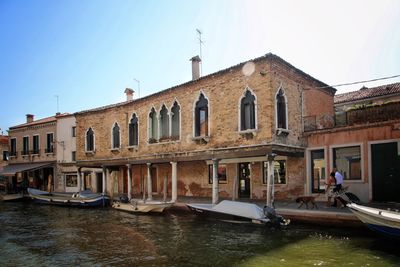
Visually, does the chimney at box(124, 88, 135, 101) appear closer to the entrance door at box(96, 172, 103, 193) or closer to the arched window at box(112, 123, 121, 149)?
the arched window at box(112, 123, 121, 149)

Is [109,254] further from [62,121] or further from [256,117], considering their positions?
[62,121]

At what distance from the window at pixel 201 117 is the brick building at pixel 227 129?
0.15 feet

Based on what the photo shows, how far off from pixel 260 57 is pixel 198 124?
447cm

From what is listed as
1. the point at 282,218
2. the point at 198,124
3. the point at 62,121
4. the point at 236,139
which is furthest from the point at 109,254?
the point at 62,121

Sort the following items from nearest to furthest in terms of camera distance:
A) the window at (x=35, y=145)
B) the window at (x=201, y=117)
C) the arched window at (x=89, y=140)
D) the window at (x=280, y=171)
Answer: the window at (x=280, y=171) → the window at (x=201, y=117) → the arched window at (x=89, y=140) → the window at (x=35, y=145)

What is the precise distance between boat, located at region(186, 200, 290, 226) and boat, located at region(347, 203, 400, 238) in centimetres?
271

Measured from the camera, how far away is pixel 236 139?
14828mm

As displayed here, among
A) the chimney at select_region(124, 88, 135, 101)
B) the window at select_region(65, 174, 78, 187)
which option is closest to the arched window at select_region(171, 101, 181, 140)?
the chimney at select_region(124, 88, 135, 101)

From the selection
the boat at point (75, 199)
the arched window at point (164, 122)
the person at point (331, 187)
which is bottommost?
the boat at point (75, 199)

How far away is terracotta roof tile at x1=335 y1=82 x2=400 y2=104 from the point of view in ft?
69.7

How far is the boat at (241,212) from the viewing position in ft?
38.8

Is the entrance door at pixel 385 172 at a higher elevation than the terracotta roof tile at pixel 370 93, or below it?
below

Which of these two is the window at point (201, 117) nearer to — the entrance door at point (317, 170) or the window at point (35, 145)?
the entrance door at point (317, 170)

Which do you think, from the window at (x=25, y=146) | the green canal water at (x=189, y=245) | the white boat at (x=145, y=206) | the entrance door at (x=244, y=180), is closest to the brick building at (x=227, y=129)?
the entrance door at (x=244, y=180)
